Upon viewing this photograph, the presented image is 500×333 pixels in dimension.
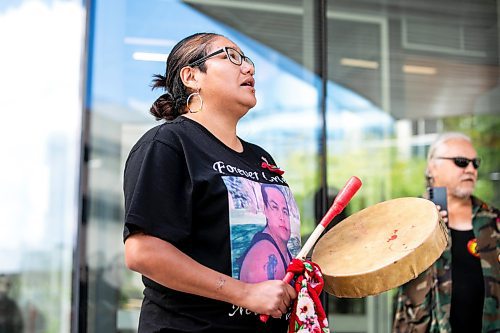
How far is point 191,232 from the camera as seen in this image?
6.24ft

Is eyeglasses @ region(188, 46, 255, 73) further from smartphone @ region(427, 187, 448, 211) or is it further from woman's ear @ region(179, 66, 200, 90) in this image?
smartphone @ region(427, 187, 448, 211)

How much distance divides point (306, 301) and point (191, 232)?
1.11ft

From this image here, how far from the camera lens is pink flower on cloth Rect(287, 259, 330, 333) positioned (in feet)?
6.32

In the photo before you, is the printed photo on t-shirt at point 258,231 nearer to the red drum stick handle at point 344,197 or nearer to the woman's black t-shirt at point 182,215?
the woman's black t-shirt at point 182,215

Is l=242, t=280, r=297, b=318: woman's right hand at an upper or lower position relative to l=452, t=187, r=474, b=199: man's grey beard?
lower

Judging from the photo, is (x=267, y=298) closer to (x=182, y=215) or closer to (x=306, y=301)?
(x=306, y=301)

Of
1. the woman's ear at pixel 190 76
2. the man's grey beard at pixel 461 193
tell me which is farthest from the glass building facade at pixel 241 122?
the woman's ear at pixel 190 76

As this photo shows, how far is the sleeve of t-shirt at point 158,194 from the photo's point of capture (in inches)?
72.1

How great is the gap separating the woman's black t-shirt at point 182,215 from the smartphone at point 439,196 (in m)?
1.63

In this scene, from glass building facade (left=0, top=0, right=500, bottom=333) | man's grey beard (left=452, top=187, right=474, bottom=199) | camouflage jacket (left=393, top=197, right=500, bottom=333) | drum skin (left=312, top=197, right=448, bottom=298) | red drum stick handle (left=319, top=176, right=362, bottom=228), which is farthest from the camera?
glass building facade (left=0, top=0, right=500, bottom=333)

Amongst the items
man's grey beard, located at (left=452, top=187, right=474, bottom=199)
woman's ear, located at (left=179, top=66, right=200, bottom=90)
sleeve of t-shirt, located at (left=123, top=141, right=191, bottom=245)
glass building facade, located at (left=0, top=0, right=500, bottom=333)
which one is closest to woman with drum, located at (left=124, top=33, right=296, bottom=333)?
sleeve of t-shirt, located at (left=123, top=141, right=191, bottom=245)

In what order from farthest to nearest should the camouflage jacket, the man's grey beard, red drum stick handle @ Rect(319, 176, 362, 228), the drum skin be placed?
the man's grey beard, the camouflage jacket, red drum stick handle @ Rect(319, 176, 362, 228), the drum skin

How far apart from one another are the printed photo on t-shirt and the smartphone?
1472 mm

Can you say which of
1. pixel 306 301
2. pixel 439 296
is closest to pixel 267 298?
pixel 306 301
